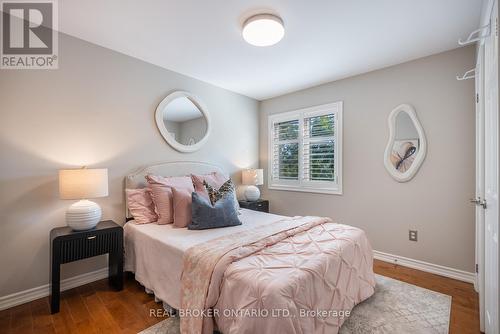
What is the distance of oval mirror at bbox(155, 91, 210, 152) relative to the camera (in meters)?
→ 3.03

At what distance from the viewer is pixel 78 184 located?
203 cm

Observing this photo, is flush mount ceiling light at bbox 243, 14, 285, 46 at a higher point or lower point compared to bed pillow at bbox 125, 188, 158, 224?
higher

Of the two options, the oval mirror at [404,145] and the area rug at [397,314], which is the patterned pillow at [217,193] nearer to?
the area rug at [397,314]

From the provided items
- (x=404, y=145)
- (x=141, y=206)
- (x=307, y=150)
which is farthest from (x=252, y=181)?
(x=404, y=145)

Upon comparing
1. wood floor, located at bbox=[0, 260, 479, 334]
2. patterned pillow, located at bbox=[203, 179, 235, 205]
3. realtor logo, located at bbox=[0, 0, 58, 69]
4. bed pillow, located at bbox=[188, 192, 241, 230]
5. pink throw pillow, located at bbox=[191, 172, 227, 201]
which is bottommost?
wood floor, located at bbox=[0, 260, 479, 334]

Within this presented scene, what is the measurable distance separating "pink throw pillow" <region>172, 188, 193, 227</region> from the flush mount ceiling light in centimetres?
166

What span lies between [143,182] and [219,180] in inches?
36.4

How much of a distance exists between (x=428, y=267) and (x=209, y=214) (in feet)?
8.45

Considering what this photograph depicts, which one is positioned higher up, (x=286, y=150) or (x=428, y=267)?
Answer: (x=286, y=150)

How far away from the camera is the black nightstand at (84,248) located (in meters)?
1.92

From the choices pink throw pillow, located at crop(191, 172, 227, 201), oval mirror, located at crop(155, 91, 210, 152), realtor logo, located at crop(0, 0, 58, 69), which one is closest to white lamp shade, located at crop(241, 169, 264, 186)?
pink throw pillow, located at crop(191, 172, 227, 201)

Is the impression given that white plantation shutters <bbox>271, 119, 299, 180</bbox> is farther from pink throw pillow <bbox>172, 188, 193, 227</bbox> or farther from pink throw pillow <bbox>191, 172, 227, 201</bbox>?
pink throw pillow <bbox>172, 188, 193, 227</bbox>

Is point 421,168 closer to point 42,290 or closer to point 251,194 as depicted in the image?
point 251,194

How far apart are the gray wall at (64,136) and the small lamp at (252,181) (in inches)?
51.3
